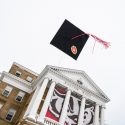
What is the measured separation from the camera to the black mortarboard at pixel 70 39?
800 inches

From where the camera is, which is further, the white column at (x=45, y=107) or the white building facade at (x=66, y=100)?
the white building facade at (x=66, y=100)

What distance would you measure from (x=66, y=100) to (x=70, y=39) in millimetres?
10358

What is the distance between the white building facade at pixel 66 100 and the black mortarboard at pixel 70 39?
8.27m

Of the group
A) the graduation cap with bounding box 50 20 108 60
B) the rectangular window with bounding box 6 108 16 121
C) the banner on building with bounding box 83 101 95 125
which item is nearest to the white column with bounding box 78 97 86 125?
the banner on building with bounding box 83 101 95 125

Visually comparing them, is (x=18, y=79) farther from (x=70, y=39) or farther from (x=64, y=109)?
(x=70, y=39)

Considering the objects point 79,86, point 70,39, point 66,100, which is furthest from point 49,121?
point 70,39

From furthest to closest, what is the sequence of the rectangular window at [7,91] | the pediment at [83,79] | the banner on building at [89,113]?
1. the rectangular window at [7,91]
2. the pediment at [83,79]
3. the banner on building at [89,113]

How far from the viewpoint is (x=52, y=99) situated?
26.0 meters

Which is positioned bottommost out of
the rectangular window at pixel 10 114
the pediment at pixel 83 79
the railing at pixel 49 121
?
the railing at pixel 49 121

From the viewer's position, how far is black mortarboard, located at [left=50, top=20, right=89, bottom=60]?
66.7ft

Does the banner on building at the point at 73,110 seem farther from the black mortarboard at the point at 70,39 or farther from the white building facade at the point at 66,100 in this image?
the black mortarboard at the point at 70,39

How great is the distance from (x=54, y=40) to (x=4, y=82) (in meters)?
16.7

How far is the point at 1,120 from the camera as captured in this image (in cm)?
2822

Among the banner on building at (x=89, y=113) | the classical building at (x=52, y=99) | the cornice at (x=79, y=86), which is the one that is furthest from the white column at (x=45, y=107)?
the banner on building at (x=89, y=113)
